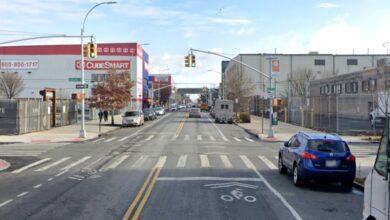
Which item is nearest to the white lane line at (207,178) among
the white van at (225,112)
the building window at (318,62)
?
the white van at (225,112)

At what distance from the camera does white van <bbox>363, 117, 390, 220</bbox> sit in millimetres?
6836

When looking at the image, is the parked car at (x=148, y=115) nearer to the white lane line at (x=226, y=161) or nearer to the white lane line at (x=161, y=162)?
the white lane line at (x=226, y=161)

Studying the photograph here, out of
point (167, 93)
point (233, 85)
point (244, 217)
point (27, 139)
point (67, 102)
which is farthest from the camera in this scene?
point (167, 93)

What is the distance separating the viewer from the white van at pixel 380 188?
22.4 ft

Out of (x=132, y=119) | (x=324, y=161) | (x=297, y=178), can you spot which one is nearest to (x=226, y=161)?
(x=297, y=178)

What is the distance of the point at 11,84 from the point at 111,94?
162 ft

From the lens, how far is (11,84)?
96.0 m

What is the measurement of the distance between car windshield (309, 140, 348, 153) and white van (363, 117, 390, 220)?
7.13 m

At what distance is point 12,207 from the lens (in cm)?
1159

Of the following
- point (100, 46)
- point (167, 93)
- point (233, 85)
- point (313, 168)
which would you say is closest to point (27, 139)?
point (313, 168)

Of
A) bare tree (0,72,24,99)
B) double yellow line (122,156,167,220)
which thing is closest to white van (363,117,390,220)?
double yellow line (122,156,167,220)

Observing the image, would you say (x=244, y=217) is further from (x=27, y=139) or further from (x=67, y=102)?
(x=67, y=102)

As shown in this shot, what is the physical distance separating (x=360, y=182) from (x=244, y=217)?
621 cm

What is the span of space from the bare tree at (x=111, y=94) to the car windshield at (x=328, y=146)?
40.6 meters
